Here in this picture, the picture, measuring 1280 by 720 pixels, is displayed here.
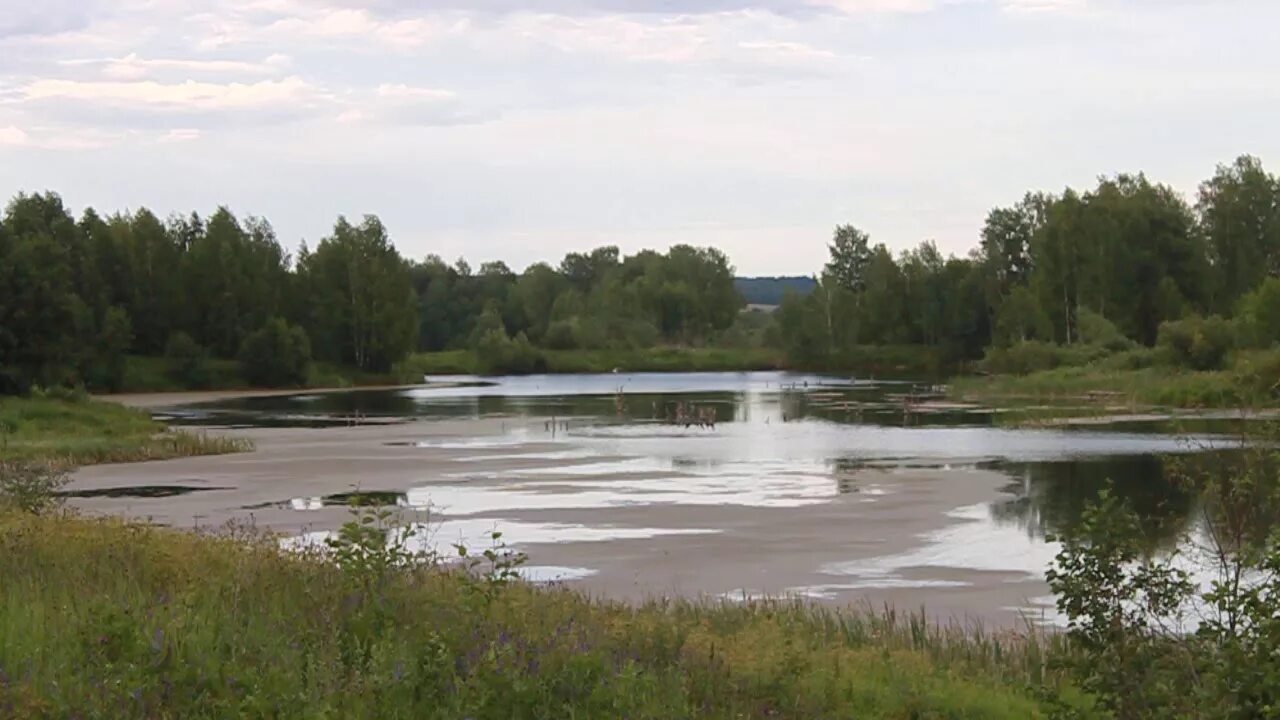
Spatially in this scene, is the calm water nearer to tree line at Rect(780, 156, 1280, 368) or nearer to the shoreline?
the shoreline

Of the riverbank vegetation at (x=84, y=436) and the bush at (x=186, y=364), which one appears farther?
the bush at (x=186, y=364)

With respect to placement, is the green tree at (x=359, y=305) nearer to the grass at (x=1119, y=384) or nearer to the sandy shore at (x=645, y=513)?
the grass at (x=1119, y=384)

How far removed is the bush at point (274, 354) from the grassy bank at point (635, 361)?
46.4m

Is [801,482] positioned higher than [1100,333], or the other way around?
[1100,333]

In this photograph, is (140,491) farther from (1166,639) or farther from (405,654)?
(1166,639)

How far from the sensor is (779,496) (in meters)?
32.9

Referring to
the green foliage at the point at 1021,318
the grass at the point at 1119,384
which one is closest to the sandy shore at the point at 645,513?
the grass at the point at 1119,384

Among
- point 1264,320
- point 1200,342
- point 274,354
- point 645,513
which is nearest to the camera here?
point 645,513

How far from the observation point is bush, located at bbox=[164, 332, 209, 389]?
114250 mm

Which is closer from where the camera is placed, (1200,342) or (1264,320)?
(1264,320)

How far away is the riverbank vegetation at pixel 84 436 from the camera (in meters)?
41.6

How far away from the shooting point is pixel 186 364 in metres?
115

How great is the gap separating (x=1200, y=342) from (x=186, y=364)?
76353 mm

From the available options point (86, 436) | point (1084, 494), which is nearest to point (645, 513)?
point (1084, 494)
